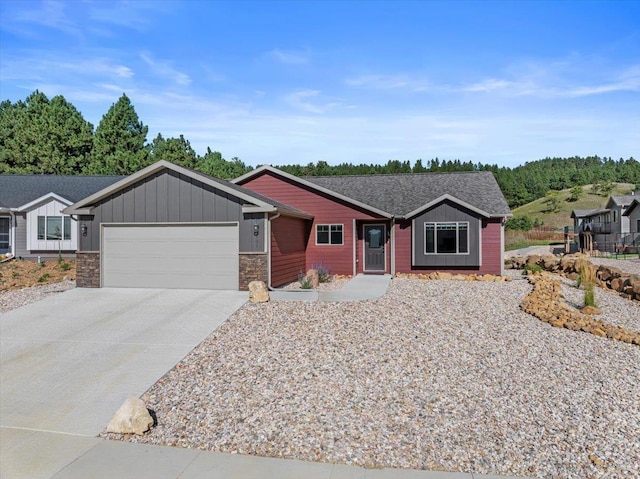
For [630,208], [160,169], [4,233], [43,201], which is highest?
[630,208]

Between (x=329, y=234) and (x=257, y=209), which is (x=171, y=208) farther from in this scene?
(x=329, y=234)

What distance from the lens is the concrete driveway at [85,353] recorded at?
203 inches

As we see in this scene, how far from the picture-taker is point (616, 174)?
300 feet

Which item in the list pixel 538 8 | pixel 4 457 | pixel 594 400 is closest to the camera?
pixel 4 457

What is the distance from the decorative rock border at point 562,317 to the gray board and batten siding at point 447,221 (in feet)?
11.9

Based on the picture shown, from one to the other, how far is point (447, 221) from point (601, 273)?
5706 millimetres

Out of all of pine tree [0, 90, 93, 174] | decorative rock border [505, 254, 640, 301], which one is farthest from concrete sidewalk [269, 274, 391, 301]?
pine tree [0, 90, 93, 174]

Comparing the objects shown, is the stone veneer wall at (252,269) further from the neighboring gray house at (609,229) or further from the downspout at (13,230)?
the neighboring gray house at (609,229)

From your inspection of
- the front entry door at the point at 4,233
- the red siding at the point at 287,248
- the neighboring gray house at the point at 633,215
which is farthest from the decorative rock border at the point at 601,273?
the neighboring gray house at the point at 633,215

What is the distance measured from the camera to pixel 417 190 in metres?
18.9

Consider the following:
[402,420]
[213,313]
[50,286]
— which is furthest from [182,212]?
[402,420]

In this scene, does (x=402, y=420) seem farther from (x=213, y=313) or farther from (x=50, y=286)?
(x=50, y=286)

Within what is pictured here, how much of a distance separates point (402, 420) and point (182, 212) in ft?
30.0

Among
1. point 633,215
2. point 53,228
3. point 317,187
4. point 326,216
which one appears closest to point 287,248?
point 326,216
